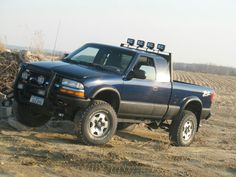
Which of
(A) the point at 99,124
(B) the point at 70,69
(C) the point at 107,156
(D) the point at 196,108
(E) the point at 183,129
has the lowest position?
(C) the point at 107,156

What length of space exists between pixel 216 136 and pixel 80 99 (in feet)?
16.6

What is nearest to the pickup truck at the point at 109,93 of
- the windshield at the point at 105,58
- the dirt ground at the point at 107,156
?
the windshield at the point at 105,58

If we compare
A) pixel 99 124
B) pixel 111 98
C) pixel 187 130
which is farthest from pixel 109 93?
pixel 187 130

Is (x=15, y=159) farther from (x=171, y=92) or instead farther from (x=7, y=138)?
(x=171, y=92)

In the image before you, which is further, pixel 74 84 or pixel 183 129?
pixel 183 129

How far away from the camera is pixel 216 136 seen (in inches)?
508

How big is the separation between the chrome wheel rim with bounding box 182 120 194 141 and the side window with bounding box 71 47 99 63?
2.53 m

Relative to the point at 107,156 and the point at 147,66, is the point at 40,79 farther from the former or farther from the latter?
the point at 147,66

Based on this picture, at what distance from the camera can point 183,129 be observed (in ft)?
37.0

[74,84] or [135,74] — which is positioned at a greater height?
[135,74]

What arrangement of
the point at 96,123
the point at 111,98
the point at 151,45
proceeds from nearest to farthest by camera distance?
the point at 96,123, the point at 111,98, the point at 151,45

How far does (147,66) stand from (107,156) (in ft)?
9.66

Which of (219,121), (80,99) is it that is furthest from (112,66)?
(219,121)

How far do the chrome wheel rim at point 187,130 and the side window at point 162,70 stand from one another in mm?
1171
